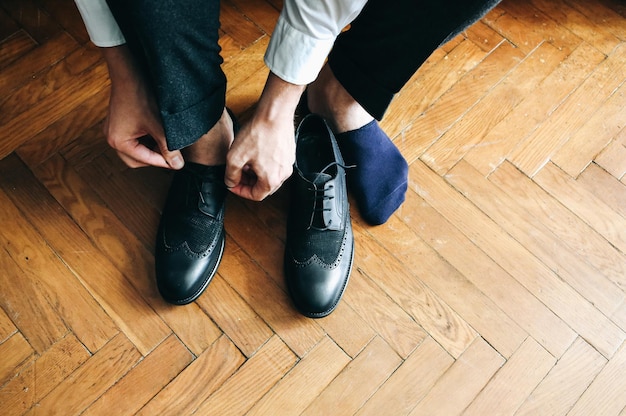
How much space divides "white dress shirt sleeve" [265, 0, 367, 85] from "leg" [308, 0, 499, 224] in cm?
9

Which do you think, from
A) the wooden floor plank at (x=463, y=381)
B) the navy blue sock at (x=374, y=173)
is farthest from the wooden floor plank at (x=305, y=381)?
the navy blue sock at (x=374, y=173)

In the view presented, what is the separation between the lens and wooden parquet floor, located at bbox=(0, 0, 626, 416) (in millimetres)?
810

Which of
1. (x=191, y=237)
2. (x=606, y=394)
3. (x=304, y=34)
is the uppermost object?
(x=304, y=34)

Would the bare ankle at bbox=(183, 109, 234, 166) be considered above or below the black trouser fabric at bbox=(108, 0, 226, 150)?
below

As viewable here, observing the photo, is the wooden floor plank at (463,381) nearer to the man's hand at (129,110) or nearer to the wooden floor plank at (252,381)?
the wooden floor plank at (252,381)

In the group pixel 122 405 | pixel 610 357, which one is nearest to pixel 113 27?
pixel 122 405

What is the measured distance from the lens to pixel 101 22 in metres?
0.64

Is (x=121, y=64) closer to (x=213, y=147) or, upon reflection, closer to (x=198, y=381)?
(x=213, y=147)

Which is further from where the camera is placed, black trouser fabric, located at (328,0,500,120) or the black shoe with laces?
the black shoe with laces

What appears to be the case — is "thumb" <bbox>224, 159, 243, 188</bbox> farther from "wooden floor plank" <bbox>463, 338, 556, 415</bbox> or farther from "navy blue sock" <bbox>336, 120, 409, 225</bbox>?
"wooden floor plank" <bbox>463, 338, 556, 415</bbox>

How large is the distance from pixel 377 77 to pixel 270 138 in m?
0.20

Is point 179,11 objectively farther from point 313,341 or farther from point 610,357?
point 610,357

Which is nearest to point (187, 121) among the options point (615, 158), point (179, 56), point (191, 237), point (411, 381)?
point (179, 56)

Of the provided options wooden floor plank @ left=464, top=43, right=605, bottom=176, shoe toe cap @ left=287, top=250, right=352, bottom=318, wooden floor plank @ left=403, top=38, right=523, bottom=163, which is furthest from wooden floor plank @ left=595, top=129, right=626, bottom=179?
shoe toe cap @ left=287, top=250, right=352, bottom=318
